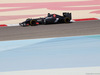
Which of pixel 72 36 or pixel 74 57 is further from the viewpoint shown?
pixel 72 36

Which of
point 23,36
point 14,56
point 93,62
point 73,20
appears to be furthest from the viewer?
point 73,20

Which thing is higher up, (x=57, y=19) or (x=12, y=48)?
(x=57, y=19)

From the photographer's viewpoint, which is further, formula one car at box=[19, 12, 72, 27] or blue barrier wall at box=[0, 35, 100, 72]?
formula one car at box=[19, 12, 72, 27]

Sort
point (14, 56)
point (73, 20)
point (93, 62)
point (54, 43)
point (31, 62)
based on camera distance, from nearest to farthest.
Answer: point (93, 62)
point (31, 62)
point (14, 56)
point (54, 43)
point (73, 20)

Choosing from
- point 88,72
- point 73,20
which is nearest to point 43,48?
point 88,72

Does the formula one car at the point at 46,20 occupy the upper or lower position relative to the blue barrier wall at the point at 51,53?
upper

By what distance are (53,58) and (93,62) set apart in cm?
153

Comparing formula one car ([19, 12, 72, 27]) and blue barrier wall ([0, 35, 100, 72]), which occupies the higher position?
formula one car ([19, 12, 72, 27])

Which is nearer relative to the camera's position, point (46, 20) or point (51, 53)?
point (51, 53)

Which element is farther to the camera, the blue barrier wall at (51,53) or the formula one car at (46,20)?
the formula one car at (46,20)

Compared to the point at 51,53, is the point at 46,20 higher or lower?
higher

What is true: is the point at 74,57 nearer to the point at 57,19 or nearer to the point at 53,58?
the point at 53,58

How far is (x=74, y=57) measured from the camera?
7703 mm

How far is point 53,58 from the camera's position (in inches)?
306
